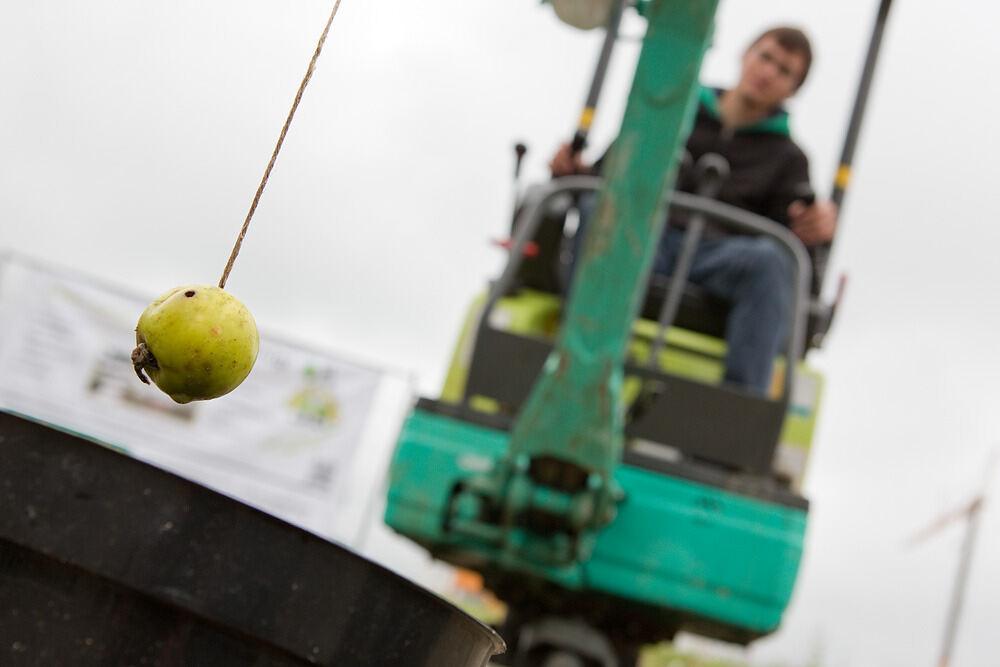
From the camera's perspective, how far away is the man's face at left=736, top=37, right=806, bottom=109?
11.5 ft

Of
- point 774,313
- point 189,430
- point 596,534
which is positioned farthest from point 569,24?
point 189,430

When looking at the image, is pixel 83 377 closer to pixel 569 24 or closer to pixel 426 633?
pixel 569 24

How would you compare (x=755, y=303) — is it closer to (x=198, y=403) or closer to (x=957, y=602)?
(x=198, y=403)

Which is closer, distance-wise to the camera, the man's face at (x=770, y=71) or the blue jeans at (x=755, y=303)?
the blue jeans at (x=755, y=303)

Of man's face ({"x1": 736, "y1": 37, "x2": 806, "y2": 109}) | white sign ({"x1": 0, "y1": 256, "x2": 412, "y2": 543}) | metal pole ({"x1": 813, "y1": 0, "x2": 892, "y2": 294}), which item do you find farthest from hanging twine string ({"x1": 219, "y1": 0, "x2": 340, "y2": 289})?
white sign ({"x1": 0, "y1": 256, "x2": 412, "y2": 543})

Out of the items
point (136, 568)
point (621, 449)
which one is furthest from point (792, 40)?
point (136, 568)

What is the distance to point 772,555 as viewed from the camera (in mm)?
2754

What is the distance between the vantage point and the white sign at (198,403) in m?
6.50

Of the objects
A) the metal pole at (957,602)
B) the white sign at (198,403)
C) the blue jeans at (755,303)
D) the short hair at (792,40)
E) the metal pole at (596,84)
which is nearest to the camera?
the blue jeans at (755,303)

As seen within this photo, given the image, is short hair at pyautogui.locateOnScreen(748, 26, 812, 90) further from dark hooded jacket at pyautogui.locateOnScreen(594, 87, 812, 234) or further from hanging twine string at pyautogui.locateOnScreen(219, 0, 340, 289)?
hanging twine string at pyautogui.locateOnScreen(219, 0, 340, 289)

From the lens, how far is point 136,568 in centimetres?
91

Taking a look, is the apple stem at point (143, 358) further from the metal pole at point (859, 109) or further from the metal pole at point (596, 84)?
the metal pole at point (859, 109)

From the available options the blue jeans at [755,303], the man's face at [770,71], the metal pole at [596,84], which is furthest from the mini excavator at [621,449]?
the man's face at [770,71]

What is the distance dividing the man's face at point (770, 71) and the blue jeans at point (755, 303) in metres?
0.69
